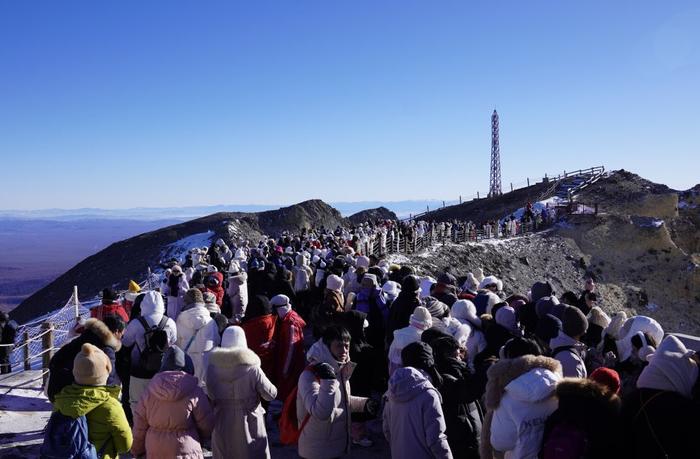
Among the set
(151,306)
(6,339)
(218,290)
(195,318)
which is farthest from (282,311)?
(6,339)

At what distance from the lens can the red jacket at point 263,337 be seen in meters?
6.18

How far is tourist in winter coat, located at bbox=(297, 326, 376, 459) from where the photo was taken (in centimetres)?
446

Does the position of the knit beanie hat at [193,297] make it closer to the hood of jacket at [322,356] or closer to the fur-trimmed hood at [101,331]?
the fur-trimmed hood at [101,331]

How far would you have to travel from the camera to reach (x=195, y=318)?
6059 millimetres

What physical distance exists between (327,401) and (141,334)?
2238 millimetres

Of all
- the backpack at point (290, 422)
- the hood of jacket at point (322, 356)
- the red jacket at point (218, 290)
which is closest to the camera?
the hood of jacket at point (322, 356)

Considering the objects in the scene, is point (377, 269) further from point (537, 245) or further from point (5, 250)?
point (5, 250)

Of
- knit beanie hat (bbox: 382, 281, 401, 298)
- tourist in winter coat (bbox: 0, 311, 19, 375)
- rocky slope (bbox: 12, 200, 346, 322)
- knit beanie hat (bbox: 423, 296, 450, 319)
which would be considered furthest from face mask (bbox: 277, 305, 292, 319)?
rocky slope (bbox: 12, 200, 346, 322)

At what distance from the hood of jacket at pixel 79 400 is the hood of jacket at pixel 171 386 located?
35 cm

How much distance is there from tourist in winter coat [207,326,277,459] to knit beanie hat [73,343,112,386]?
84cm

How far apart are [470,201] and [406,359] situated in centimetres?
5156

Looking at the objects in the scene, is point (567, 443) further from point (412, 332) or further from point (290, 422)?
point (290, 422)

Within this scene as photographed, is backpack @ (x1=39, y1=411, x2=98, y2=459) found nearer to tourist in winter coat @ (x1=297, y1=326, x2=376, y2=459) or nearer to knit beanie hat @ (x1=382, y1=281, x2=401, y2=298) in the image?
tourist in winter coat @ (x1=297, y1=326, x2=376, y2=459)

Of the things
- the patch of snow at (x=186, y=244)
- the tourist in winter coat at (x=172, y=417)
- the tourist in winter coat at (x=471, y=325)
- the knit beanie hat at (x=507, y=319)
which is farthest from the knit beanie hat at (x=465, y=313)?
the patch of snow at (x=186, y=244)
